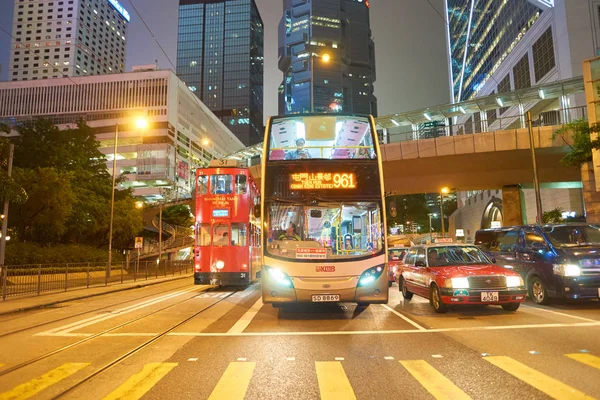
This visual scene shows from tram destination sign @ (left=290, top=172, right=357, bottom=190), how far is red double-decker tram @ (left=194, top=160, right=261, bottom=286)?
336 inches

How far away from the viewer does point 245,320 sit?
33.9 ft

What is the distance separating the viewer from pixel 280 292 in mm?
9648

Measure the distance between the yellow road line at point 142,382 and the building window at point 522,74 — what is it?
189ft

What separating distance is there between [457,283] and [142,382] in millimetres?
7313

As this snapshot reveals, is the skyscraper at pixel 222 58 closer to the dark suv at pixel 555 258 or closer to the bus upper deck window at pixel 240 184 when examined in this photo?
the bus upper deck window at pixel 240 184

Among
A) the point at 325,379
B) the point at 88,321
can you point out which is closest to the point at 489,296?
the point at 325,379

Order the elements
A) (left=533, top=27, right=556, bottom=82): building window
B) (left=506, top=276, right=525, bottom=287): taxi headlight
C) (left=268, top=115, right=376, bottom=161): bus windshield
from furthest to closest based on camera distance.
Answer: (left=533, top=27, right=556, bottom=82): building window → (left=268, top=115, right=376, bottom=161): bus windshield → (left=506, top=276, right=525, bottom=287): taxi headlight

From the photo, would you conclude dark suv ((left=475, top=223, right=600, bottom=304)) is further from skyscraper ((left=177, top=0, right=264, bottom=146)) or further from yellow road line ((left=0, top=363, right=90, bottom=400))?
skyscraper ((left=177, top=0, right=264, bottom=146))

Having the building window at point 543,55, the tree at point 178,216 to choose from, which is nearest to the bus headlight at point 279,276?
the building window at point 543,55

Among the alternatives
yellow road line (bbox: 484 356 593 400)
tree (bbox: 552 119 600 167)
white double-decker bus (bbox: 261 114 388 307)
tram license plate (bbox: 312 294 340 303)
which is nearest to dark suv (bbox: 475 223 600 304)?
white double-decker bus (bbox: 261 114 388 307)

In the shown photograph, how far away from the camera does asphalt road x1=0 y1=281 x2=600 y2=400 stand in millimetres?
4898

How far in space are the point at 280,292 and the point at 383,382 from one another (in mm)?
4705

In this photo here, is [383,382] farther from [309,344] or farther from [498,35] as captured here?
[498,35]

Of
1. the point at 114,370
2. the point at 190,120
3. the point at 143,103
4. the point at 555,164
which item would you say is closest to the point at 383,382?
the point at 114,370
